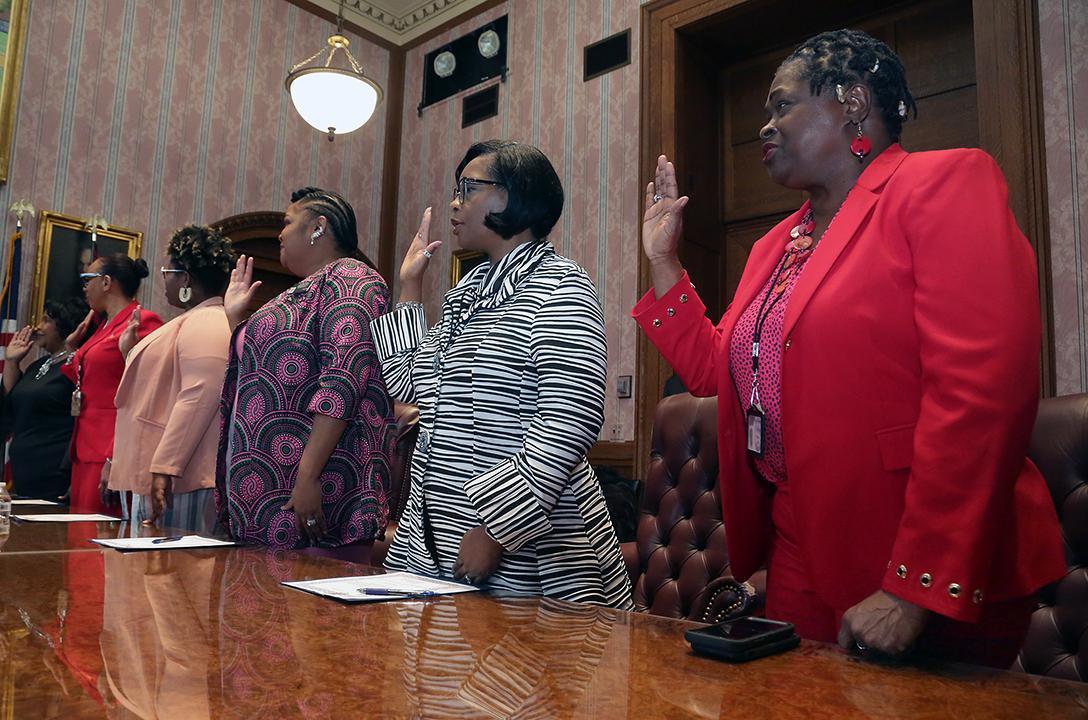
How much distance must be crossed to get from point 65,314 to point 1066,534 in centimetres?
496

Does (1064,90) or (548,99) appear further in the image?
(548,99)

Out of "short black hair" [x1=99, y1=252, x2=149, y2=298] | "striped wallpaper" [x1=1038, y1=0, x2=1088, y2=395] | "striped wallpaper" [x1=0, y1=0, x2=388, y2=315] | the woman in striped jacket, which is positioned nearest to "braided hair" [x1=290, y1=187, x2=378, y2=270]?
the woman in striped jacket

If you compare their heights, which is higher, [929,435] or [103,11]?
[103,11]

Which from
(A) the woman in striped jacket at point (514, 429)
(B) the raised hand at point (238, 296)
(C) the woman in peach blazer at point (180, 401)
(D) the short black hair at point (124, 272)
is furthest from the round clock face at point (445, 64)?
(A) the woman in striped jacket at point (514, 429)

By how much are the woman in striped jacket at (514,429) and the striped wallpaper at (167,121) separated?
441 centimetres

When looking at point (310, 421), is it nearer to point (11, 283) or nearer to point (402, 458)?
point (402, 458)

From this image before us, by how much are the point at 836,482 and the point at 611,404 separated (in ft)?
12.4

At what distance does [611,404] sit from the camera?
4875 mm

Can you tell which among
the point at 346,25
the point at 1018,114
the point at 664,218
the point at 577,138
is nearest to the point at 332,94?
the point at 577,138

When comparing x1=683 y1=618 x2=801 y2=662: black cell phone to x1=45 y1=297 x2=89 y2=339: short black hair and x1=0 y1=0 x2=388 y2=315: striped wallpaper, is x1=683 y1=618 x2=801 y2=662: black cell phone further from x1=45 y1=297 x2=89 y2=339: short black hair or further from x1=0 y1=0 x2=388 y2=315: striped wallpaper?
x1=0 y1=0 x2=388 y2=315: striped wallpaper

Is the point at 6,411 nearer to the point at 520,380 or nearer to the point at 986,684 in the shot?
the point at 520,380

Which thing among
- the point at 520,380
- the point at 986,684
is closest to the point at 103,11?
the point at 520,380

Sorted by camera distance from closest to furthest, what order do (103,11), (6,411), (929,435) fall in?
(929,435), (6,411), (103,11)

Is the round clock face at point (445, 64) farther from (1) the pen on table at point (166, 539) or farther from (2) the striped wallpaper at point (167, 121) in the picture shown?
(1) the pen on table at point (166, 539)
